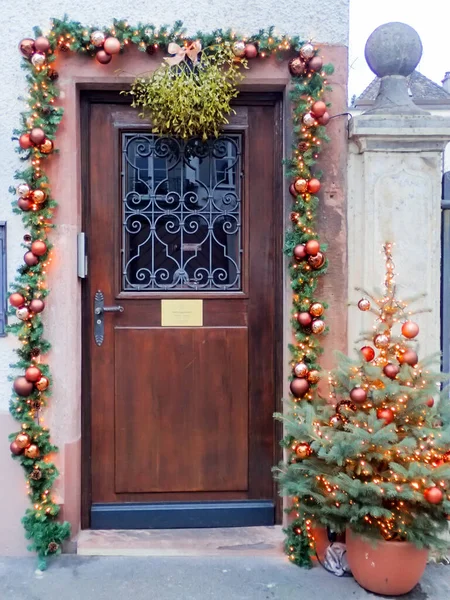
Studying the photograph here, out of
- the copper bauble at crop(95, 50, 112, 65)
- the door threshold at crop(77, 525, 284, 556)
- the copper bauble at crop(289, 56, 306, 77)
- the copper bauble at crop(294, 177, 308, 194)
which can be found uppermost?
the copper bauble at crop(95, 50, 112, 65)

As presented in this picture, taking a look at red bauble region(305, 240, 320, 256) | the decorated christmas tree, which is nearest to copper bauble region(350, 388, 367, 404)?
the decorated christmas tree

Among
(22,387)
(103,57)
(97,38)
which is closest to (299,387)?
(22,387)

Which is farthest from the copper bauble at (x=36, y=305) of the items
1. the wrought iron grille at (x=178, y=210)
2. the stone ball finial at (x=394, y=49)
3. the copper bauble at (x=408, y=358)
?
the stone ball finial at (x=394, y=49)

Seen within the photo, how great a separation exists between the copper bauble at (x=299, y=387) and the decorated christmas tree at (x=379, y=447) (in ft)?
0.30

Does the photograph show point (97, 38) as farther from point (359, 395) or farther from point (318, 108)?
point (359, 395)

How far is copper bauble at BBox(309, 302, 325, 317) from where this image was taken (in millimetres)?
3420

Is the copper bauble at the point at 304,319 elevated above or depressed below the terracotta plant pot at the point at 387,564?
above

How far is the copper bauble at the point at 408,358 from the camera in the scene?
10.3 ft

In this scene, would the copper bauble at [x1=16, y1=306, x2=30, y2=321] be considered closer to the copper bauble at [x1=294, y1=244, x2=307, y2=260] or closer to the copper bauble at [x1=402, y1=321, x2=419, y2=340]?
the copper bauble at [x1=294, y1=244, x2=307, y2=260]

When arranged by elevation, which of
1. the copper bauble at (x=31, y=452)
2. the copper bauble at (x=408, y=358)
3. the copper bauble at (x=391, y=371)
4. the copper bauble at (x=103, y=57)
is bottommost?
the copper bauble at (x=31, y=452)

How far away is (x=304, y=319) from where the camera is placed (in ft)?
11.2

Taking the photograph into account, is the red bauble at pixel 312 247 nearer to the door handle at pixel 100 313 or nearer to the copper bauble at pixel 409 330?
the copper bauble at pixel 409 330

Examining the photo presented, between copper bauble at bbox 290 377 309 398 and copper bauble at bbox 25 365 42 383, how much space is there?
1.45 meters

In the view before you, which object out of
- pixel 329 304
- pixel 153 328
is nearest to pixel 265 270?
pixel 329 304
